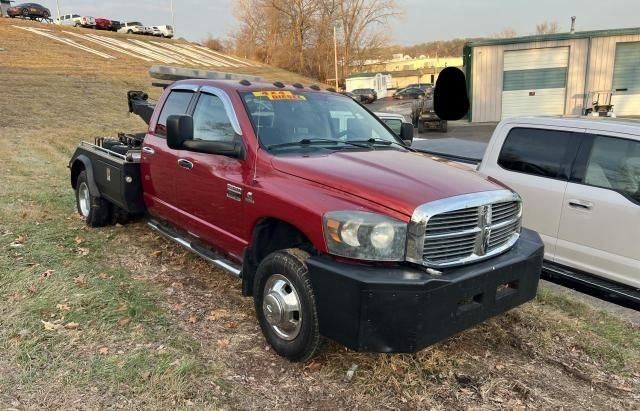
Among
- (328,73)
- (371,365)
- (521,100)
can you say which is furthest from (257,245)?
(328,73)

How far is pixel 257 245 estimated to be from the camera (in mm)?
3893

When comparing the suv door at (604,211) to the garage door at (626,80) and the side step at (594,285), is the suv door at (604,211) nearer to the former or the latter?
the side step at (594,285)

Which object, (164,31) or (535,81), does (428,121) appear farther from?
(164,31)

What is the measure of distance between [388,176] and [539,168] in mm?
2470

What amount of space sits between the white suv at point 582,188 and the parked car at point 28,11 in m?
51.5

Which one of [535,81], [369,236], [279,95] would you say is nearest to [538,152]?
[279,95]

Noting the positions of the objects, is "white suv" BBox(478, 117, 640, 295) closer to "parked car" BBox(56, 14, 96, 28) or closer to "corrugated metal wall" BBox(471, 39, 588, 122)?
"corrugated metal wall" BBox(471, 39, 588, 122)

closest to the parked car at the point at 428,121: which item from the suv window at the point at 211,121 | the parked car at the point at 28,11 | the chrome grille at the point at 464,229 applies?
the suv window at the point at 211,121

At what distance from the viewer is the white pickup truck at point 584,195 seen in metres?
4.48

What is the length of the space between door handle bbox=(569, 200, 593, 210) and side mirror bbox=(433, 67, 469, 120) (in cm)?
258

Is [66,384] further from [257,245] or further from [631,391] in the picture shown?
[631,391]

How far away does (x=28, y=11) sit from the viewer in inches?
1811

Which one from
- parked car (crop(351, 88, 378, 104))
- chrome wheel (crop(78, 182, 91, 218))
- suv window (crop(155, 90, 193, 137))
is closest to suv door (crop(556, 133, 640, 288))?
suv window (crop(155, 90, 193, 137))

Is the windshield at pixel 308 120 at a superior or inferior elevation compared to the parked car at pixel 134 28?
inferior
